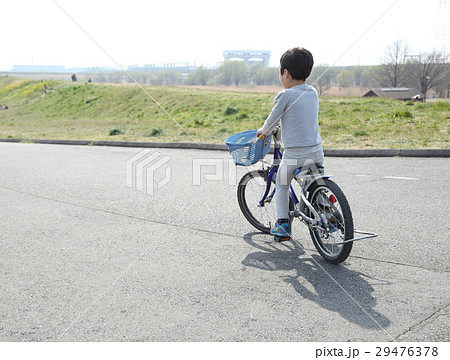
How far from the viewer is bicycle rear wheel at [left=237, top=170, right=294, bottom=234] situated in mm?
4820

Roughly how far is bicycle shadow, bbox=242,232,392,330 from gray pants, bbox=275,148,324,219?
401 mm

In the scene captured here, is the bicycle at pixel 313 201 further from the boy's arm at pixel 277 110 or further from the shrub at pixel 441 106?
the shrub at pixel 441 106

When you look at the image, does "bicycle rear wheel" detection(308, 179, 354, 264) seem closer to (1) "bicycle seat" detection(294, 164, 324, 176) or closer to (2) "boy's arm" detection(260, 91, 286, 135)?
(1) "bicycle seat" detection(294, 164, 324, 176)

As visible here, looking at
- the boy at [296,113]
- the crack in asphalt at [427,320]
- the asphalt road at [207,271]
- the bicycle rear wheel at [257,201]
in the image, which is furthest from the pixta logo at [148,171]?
the crack in asphalt at [427,320]

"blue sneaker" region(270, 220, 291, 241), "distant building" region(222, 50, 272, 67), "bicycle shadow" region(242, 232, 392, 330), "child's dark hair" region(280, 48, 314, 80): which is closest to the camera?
"bicycle shadow" region(242, 232, 392, 330)

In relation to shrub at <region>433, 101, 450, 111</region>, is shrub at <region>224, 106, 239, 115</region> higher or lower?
lower

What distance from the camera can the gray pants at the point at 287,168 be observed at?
404cm

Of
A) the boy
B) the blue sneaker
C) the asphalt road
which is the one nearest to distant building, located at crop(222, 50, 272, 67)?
the asphalt road

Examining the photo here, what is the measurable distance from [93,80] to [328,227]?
62.1m

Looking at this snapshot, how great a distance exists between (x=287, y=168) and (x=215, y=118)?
56.3 feet

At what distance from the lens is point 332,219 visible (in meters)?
3.91

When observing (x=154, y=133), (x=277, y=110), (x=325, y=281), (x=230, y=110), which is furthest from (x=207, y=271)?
(x=230, y=110)

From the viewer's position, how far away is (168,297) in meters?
3.45

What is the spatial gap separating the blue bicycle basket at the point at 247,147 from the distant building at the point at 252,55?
260 cm
